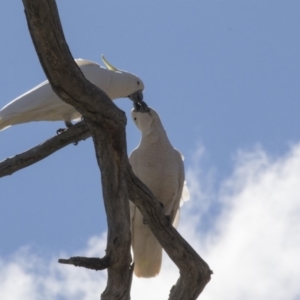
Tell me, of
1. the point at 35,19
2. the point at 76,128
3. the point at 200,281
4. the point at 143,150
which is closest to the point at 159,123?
the point at 143,150

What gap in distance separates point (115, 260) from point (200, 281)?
611 mm

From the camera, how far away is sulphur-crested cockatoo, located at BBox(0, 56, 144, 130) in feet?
16.5

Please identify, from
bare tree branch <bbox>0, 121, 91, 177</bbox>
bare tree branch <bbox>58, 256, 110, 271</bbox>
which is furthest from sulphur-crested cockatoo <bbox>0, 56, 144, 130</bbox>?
bare tree branch <bbox>58, 256, 110, 271</bbox>

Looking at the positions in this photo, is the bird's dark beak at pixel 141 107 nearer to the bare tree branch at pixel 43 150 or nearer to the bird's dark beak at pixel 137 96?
the bird's dark beak at pixel 137 96

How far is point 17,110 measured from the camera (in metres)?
4.99

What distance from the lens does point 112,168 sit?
3467mm

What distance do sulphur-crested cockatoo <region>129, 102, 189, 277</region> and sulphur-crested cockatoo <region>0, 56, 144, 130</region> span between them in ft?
1.84

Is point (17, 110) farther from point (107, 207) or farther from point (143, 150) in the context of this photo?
point (107, 207)

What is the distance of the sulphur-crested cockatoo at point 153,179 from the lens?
4992mm

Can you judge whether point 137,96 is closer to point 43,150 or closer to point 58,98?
point 58,98

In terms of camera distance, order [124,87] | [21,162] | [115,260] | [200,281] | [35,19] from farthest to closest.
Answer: [124,87]
[21,162]
[200,281]
[115,260]
[35,19]

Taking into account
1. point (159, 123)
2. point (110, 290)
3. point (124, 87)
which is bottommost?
point (110, 290)

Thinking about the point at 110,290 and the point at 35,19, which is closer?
the point at 35,19

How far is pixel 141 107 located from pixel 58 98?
643mm
